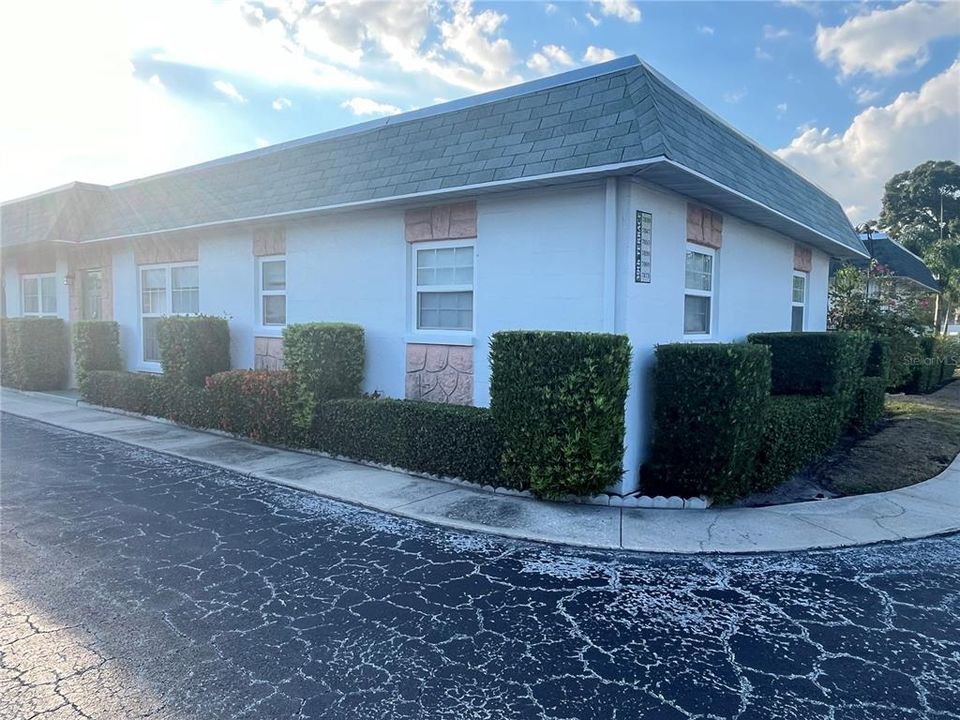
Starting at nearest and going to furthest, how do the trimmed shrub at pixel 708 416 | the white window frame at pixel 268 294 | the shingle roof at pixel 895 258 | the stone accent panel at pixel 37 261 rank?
the trimmed shrub at pixel 708 416 → the white window frame at pixel 268 294 → the stone accent panel at pixel 37 261 → the shingle roof at pixel 895 258

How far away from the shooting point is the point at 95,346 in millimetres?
12750

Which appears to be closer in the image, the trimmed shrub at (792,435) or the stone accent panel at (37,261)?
the trimmed shrub at (792,435)

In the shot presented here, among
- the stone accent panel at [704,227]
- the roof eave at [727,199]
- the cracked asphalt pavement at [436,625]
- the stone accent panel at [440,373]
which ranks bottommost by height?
the cracked asphalt pavement at [436,625]

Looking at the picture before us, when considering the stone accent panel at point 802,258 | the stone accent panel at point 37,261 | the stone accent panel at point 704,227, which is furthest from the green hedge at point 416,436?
the stone accent panel at point 37,261

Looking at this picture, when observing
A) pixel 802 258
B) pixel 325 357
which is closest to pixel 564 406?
pixel 325 357

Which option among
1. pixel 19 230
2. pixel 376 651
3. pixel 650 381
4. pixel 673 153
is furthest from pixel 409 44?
pixel 19 230

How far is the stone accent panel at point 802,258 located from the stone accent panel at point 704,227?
156 inches

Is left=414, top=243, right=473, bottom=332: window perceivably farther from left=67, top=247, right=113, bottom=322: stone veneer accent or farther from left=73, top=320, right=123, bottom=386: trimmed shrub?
left=67, top=247, right=113, bottom=322: stone veneer accent

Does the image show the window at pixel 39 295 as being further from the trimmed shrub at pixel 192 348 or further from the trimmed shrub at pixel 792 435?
the trimmed shrub at pixel 792 435

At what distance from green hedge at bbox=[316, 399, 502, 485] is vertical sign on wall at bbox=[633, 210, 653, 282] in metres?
2.22

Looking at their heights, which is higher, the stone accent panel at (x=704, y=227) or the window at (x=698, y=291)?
the stone accent panel at (x=704, y=227)

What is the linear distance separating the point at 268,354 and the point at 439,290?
3904 mm

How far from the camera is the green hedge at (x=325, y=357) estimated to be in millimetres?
8156

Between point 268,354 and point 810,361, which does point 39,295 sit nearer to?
point 268,354
